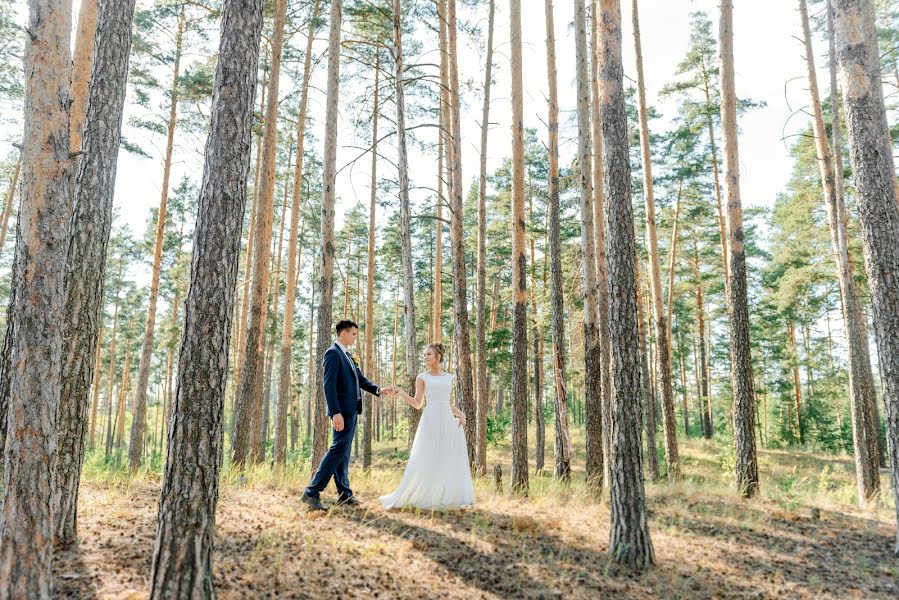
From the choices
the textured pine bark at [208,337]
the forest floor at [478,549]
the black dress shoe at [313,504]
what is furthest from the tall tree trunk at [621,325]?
the textured pine bark at [208,337]

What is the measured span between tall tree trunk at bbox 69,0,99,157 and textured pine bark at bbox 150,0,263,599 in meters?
3.33

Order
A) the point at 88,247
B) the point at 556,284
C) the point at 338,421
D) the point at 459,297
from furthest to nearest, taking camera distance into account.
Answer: the point at 556,284, the point at 459,297, the point at 338,421, the point at 88,247

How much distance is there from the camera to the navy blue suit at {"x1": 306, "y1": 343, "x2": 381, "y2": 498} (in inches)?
233

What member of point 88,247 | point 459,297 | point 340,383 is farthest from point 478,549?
point 459,297

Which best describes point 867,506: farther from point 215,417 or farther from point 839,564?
point 215,417

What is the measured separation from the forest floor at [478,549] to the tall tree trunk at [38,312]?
0.65 meters

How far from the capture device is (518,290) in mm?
9852

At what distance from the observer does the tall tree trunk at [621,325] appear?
5.02 meters

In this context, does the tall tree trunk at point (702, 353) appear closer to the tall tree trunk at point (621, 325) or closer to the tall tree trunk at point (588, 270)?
the tall tree trunk at point (588, 270)

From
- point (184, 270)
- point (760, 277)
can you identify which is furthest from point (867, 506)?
point (760, 277)

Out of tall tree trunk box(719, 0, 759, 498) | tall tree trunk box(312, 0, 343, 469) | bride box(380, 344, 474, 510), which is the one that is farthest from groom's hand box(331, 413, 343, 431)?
tall tree trunk box(719, 0, 759, 498)

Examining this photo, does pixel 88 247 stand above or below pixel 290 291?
below

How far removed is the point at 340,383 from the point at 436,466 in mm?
1712

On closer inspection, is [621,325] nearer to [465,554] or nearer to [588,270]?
[465,554]
